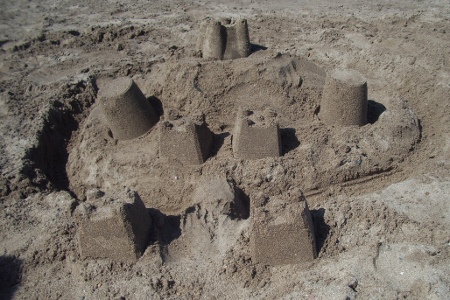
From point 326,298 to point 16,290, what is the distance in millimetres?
3211

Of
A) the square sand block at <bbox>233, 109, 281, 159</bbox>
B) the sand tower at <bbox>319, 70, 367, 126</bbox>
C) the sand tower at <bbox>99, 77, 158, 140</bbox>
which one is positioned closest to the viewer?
the square sand block at <bbox>233, 109, 281, 159</bbox>

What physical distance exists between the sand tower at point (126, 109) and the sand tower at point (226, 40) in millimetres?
1379

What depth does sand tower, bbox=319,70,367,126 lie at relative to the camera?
534cm

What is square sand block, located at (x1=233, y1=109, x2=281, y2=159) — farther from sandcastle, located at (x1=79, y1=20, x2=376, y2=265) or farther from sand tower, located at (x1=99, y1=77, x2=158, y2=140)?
sand tower, located at (x1=99, y1=77, x2=158, y2=140)

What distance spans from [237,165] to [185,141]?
73 cm

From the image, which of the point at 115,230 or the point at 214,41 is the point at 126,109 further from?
the point at 115,230

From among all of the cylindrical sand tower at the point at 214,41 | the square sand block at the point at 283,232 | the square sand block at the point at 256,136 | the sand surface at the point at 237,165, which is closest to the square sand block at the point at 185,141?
the sand surface at the point at 237,165

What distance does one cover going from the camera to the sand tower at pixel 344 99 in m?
5.34

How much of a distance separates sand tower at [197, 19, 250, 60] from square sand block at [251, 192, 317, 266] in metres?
2.99

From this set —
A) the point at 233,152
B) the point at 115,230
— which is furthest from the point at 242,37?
the point at 115,230

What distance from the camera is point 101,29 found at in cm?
934

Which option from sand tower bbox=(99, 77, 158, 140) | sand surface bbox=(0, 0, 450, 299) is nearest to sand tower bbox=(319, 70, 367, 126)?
sand surface bbox=(0, 0, 450, 299)

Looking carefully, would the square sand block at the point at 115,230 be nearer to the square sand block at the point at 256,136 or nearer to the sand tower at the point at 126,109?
the square sand block at the point at 256,136

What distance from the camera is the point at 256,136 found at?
503 cm
